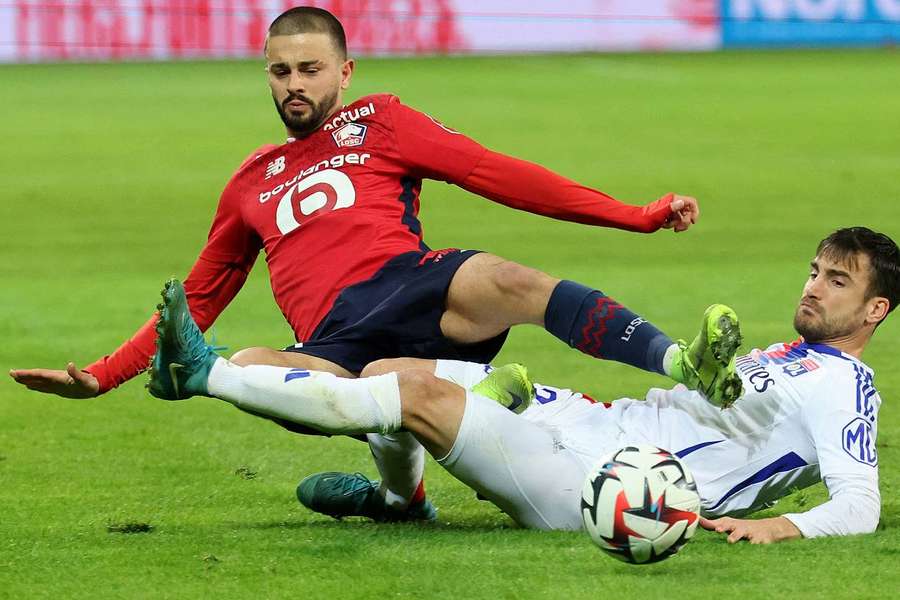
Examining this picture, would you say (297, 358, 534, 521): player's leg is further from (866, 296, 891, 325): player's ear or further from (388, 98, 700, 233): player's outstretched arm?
(866, 296, 891, 325): player's ear

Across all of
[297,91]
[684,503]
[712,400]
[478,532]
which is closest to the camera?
[684,503]

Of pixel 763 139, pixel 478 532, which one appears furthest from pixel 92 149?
pixel 478 532

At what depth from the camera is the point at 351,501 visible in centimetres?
568

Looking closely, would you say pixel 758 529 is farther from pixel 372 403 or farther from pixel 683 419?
pixel 372 403

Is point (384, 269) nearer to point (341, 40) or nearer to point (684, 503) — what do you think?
point (341, 40)

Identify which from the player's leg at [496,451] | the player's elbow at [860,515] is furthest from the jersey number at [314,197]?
the player's elbow at [860,515]

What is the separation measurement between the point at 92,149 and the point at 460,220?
248 inches

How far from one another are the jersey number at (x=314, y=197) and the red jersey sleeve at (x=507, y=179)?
26 cm

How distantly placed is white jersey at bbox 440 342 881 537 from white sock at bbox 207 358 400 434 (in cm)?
65

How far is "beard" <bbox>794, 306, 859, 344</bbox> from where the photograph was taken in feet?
17.7

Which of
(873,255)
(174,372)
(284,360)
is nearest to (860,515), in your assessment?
(873,255)

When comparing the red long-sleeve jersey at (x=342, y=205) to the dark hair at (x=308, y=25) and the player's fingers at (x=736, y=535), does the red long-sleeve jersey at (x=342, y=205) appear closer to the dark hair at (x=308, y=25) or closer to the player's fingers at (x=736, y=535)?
the dark hair at (x=308, y=25)

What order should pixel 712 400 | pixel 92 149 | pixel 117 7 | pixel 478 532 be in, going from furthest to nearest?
1. pixel 117 7
2. pixel 92 149
3. pixel 478 532
4. pixel 712 400

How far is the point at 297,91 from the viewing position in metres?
6.26
